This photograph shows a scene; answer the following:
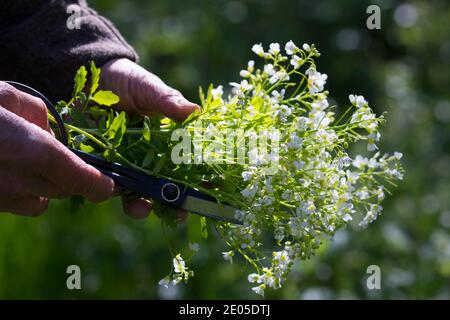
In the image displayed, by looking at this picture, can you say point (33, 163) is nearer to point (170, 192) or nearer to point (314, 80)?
point (170, 192)

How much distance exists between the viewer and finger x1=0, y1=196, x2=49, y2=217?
1211mm

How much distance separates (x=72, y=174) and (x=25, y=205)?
0.17m

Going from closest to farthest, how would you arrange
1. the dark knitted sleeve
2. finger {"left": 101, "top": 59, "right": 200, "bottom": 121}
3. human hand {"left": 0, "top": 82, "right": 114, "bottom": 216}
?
human hand {"left": 0, "top": 82, "right": 114, "bottom": 216} < finger {"left": 101, "top": 59, "right": 200, "bottom": 121} < the dark knitted sleeve

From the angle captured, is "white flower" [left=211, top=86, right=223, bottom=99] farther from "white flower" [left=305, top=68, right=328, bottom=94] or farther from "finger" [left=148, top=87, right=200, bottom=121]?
"white flower" [left=305, top=68, right=328, bottom=94]

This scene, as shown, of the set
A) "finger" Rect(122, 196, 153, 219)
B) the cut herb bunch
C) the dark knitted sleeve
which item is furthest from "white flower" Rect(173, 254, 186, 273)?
the dark knitted sleeve

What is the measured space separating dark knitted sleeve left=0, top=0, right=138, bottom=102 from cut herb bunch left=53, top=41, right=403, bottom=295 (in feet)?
0.74

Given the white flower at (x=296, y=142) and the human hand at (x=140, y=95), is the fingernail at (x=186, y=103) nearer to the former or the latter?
the human hand at (x=140, y=95)

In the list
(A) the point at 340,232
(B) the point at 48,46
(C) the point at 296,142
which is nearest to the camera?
(C) the point at 296,142

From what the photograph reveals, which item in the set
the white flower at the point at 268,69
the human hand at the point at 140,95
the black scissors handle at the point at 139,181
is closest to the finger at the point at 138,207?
the human hand at the point at 140,95

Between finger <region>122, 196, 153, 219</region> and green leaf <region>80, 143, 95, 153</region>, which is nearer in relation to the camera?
green leaf <region>80, 143, 95, 153</region>

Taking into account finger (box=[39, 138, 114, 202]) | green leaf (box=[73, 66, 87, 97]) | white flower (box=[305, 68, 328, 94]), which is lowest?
finger (box=[39, 138, 114, 202])

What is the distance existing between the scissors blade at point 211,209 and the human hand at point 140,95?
6 cm

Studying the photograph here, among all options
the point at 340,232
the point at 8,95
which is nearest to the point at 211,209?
the point at 8,95

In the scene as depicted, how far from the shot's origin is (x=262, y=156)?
44.3 inches
